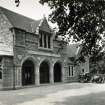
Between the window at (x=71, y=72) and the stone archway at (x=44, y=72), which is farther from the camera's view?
the window at (x=71, y=72)

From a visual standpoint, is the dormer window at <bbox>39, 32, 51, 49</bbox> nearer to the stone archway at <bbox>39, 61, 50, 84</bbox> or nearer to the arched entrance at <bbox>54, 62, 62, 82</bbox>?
the stone archway at <bbox>39, 61, 50, 84</bbox>

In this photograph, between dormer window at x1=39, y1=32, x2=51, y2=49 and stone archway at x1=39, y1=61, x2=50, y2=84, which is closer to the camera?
dormer window at x1=39, y1=32, x2=51, y2=49

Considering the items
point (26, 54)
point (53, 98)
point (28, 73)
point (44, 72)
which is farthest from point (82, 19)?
point (44, 72)

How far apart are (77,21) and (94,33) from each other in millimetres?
1211

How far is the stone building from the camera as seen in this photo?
24109 mm

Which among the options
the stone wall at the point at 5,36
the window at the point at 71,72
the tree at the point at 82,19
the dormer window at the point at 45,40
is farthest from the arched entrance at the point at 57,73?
the tree at the point at 82,19

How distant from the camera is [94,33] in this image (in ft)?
34.5

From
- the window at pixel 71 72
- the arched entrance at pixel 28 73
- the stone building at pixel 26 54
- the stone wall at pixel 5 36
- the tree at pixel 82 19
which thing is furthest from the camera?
the window at pixel 71 72

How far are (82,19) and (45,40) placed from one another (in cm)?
2089

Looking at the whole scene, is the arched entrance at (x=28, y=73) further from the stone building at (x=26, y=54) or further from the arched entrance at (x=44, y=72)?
the arched entrance at (x=44, y=72)

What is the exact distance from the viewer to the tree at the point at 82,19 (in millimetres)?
9258

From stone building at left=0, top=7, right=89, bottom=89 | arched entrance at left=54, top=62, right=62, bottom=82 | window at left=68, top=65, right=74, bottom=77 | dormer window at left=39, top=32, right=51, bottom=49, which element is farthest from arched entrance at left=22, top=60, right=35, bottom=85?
window at left=68, top=65, right=74, bottom=77

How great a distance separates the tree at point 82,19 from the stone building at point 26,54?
11.8 m

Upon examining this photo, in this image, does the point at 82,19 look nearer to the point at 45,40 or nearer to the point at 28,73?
the point at 28,73
